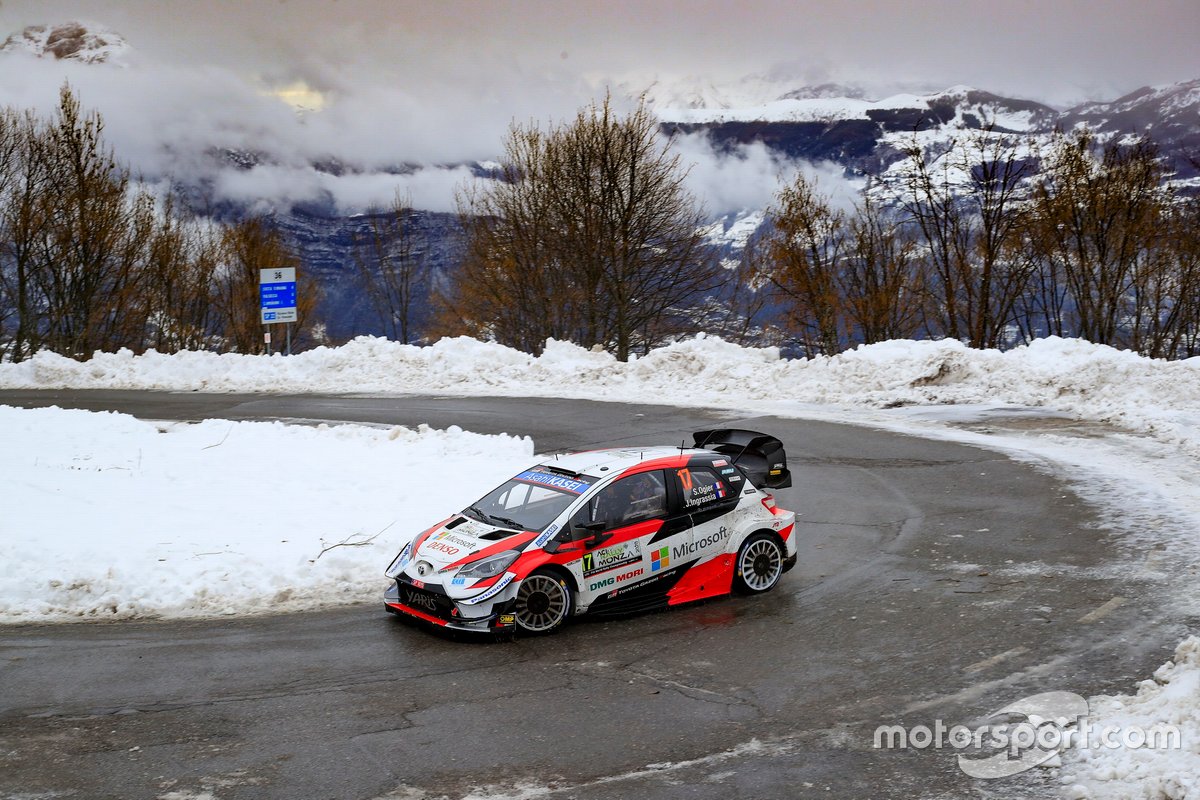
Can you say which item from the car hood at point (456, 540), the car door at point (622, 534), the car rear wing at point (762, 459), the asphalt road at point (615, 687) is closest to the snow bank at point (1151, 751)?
the asphalt road at point (615, 687)

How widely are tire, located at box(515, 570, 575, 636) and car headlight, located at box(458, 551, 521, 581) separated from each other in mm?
223

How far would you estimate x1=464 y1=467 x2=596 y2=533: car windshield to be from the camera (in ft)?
29.1

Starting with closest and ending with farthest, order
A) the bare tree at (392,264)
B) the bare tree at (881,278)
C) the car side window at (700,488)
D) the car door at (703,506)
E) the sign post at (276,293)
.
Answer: the car door at (703,506), the car side window at (700,488), the sign post at (276,293), the bare tree at (881,278), the bare tree at (392,264)

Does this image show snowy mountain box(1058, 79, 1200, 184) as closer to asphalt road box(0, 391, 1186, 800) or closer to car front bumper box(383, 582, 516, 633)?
asphalt road box(0, 391, 1186, 800)

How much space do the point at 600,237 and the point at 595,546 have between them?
32577mm

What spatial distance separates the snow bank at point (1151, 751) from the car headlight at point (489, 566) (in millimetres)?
4511

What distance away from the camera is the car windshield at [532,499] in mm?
8867

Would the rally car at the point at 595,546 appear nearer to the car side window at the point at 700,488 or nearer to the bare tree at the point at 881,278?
the car side window at the point at 700,488

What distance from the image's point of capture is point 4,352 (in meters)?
44.3

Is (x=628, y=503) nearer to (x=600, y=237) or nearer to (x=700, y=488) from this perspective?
(x=700, y=488)

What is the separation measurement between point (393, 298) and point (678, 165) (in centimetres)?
2741

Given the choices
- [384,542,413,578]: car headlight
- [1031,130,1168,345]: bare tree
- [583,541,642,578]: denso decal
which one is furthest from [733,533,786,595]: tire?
[1031,130,1168,345]: bare tree

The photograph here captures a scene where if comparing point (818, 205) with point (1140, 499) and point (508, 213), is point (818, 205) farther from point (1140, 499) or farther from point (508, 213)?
point (1140, 499)

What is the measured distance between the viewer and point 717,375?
27.6m
